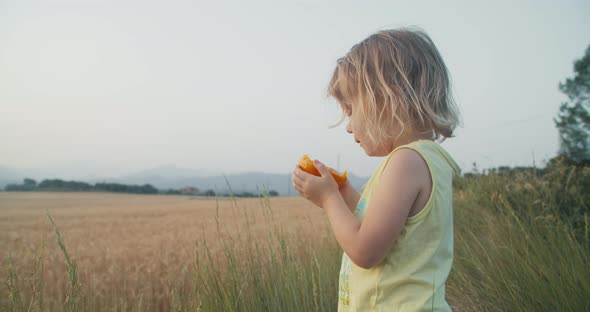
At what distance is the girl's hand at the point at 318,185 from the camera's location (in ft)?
4.22

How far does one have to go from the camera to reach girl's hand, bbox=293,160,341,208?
1286 millimetres

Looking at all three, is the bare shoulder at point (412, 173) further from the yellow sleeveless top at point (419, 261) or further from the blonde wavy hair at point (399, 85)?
the blonde wavy hair at point (399, 85)

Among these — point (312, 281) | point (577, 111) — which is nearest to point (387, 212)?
point (312, 281)

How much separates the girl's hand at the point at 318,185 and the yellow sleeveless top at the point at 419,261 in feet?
0.55

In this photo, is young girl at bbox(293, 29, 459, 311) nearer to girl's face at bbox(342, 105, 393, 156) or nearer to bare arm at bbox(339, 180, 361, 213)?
girl's face at bbox(342, 105, 393, 156)

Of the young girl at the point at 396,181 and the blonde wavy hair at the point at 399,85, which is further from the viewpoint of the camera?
the blonde wavy hair at the point at 399,85

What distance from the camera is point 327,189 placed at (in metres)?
1.29

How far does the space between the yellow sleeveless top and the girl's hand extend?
17cm

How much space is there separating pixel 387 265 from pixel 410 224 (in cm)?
15

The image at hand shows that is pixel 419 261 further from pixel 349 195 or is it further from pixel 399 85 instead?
pixel 399 85

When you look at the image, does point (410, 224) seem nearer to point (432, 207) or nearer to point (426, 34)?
point (432, 207)

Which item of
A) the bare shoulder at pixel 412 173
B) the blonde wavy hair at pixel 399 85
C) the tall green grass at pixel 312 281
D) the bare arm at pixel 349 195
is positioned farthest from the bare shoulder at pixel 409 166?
the tall green grass at pixel 312 281

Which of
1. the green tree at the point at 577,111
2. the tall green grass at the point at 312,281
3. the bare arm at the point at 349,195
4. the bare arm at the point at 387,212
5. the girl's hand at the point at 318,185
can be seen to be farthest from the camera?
the green tree at the point at 577,111

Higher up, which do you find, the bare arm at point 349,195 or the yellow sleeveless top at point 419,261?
the bare arm at point 349,195
